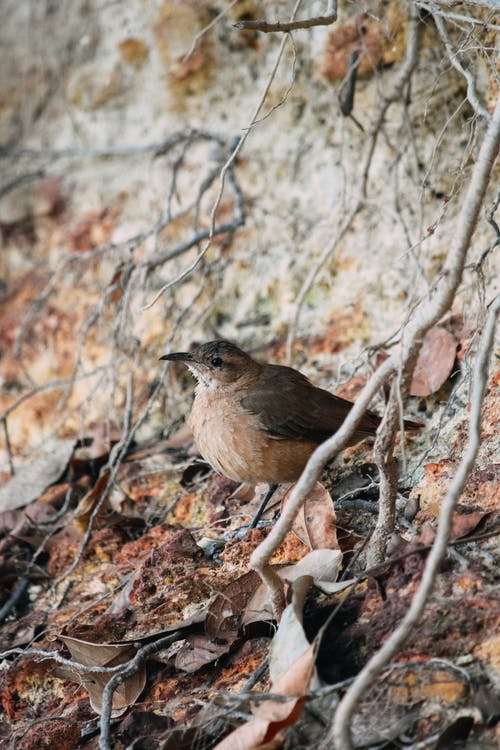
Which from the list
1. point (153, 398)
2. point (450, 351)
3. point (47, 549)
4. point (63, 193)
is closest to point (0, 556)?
point (47, 549)

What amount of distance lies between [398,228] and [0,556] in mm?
3108

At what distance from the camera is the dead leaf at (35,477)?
→ 496 centimetres

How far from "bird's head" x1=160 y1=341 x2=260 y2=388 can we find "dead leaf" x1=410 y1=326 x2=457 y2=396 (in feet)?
3.00

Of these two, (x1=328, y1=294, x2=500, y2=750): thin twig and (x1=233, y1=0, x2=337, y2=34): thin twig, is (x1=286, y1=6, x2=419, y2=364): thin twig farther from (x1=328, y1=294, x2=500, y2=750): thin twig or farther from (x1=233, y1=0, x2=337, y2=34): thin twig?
(x1=328, y1=294, x2=500, y2=750): thin twig

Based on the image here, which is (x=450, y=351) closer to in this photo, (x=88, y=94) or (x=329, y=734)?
(x=329, y=734)

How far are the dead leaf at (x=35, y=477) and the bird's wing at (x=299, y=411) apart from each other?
1.44 m

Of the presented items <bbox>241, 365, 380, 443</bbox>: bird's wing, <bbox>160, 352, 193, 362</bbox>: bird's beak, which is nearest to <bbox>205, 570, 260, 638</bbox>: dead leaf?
<bbox>241, 365, 380, 443</bbox>: bird's wing

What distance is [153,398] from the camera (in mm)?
4504

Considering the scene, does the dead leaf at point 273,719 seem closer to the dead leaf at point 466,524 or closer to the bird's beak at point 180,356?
the dead leaf at point 466,524

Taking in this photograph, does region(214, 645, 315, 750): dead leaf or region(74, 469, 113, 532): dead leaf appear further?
region(74, 469, 113, 532): dead leaf

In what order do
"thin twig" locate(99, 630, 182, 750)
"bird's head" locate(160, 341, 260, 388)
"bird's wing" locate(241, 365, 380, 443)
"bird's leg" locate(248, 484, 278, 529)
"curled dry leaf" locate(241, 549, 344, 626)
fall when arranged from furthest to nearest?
"bird's head" locate(160, 341, 260, 388) → "bird's wing" locate(241, 365, 380, 443) → "bird's leg" locate(248, 484, 278, 529) → "curled dry leaf" locate(241, 549, 344, 626) → "thin twig" locate(99, 630, 182, 750)

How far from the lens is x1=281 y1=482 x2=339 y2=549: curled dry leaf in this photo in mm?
3301

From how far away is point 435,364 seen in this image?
432cm

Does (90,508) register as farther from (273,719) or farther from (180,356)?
(273,719)
